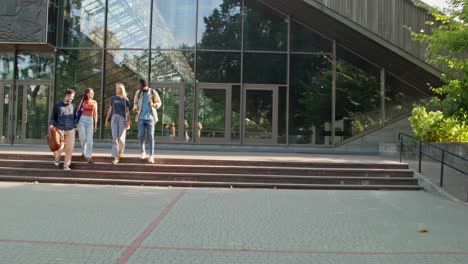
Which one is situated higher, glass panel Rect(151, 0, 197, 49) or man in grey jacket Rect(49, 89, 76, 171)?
glass panel Rect(151, 0, 197, 49)

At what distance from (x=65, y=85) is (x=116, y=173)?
29.1 feet

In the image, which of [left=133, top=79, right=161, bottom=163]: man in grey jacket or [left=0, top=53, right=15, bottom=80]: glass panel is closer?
[left=133, top=79, right=161, bottom=163]: man in grey jacket

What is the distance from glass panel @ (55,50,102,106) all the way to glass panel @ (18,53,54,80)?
2.00 feet

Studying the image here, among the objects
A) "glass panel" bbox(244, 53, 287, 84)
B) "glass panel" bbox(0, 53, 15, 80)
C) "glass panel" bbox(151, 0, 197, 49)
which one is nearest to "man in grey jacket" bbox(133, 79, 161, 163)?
"glass panel" bbox(244, 53, 287, 84)

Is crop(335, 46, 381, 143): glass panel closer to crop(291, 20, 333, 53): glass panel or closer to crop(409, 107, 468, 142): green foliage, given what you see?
crop(291, 20, 333, 53): glass panel

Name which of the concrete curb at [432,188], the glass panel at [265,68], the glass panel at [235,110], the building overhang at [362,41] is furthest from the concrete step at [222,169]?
the glass panel at [265,68]

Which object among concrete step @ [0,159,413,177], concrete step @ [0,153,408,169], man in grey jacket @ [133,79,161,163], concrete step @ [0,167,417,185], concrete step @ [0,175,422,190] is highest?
man in grey jacket @ [133,79,161,163]

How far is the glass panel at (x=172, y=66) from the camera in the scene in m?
17.6

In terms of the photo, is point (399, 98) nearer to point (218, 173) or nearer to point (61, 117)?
point (218, 173)

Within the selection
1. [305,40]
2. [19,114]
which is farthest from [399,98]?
[19,114]

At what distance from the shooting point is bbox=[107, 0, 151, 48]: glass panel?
17734 millimetres

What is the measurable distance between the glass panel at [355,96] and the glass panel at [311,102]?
1.29ft

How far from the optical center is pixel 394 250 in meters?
5.34

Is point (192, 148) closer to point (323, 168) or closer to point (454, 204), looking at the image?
point (323, 168)
